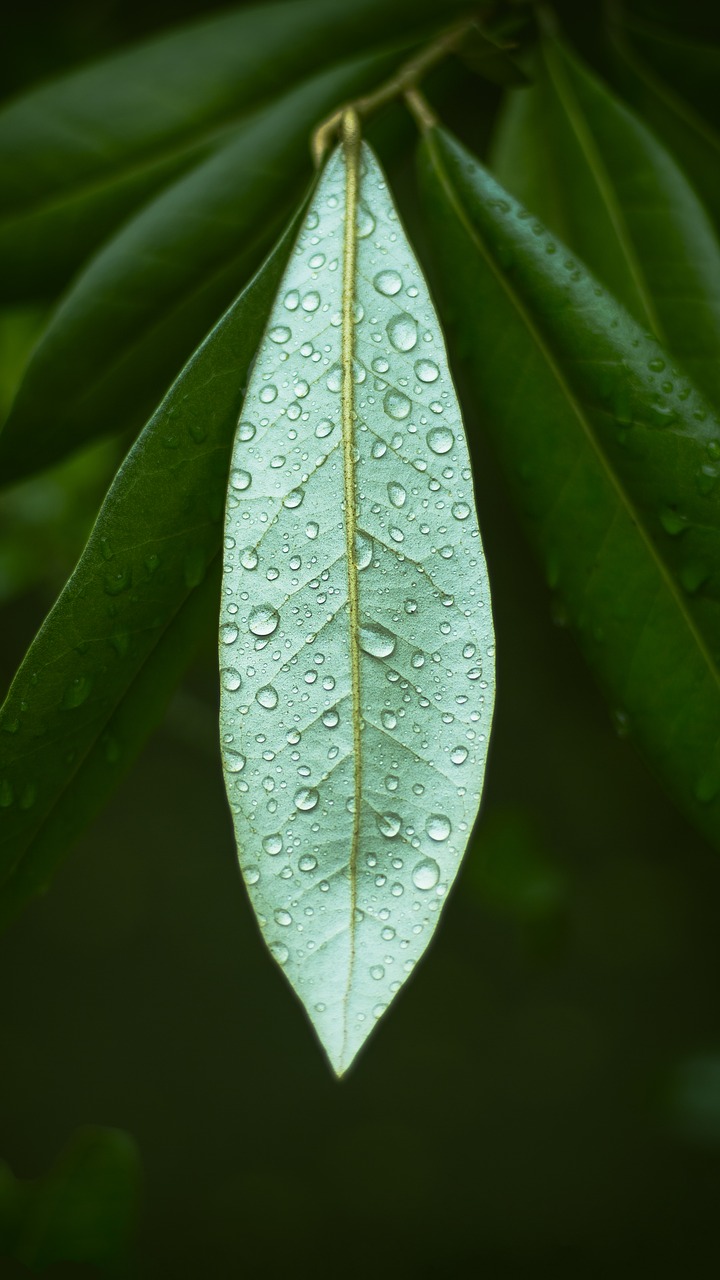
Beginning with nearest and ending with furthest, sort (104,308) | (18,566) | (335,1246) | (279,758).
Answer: (279,758) < (104,308) < (18,566) < (335,1246)

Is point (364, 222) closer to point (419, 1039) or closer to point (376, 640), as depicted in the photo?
point (376, 640)

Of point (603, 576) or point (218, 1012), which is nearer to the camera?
point (603, 576)

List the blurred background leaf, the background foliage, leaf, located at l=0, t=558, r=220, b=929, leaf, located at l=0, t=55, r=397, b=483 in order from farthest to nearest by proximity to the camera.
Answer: the background foliage → the blurred background leaf → leaf, located at l=0, t=55, r=397, b=483 → leaf, located at l=0, t=558, r=220, b=929

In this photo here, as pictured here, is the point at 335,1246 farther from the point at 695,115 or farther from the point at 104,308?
the point at 695,115

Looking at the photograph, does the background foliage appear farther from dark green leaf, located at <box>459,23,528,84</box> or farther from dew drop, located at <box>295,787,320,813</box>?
dew drop, located at <box>295,787,320,813</box>

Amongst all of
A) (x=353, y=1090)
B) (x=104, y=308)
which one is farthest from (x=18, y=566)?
(x=353, y=1090)

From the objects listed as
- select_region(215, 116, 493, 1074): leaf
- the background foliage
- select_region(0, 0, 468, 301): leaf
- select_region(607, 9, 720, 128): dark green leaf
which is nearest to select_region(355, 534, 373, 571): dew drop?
select_region(215, 116, 493, 1074): leaf

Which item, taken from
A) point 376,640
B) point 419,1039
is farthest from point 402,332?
point 419,1039
